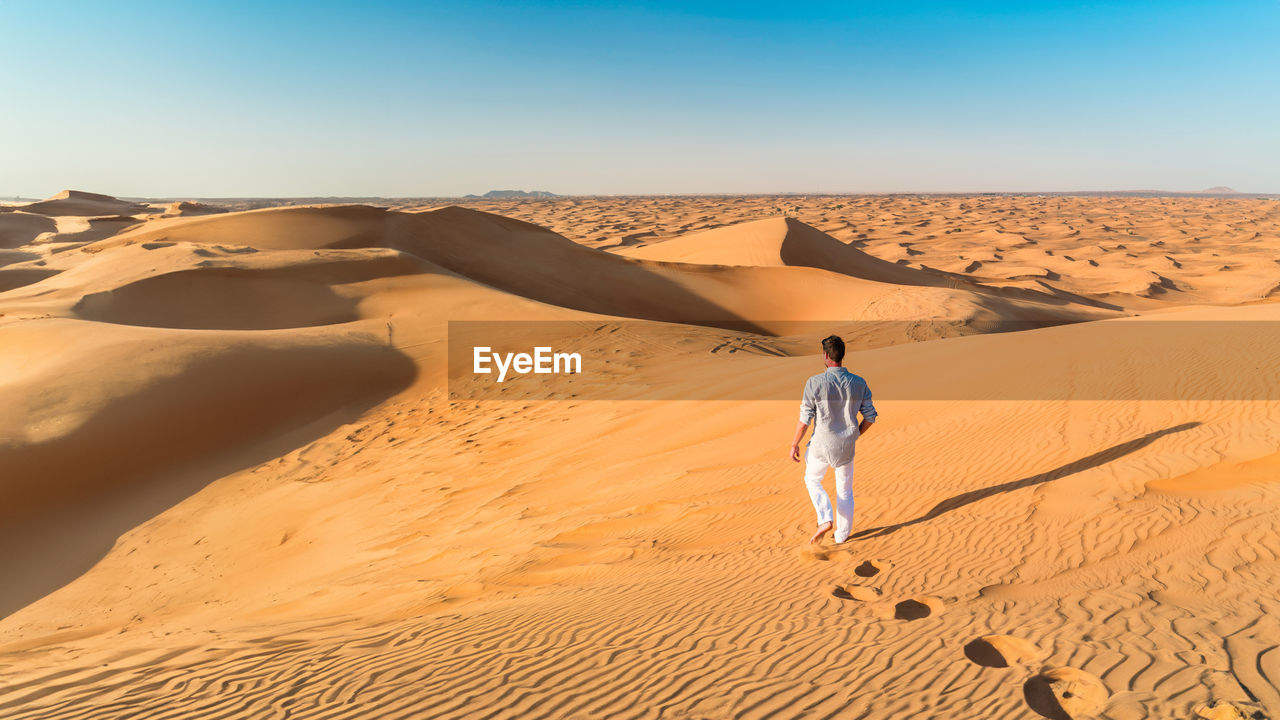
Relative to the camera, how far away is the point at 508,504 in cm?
688

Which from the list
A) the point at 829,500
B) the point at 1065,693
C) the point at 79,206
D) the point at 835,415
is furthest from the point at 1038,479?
the point at 79,206

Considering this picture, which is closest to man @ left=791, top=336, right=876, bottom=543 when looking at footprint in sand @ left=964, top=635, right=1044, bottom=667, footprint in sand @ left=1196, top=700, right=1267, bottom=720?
footprint in sand @ left=964, top=635, right=1044, bottom=667

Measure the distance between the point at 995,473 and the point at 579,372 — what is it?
764 cm

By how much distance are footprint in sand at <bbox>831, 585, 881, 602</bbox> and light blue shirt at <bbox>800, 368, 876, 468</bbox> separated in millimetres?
959

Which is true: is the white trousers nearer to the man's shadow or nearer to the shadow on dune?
the man's shadow

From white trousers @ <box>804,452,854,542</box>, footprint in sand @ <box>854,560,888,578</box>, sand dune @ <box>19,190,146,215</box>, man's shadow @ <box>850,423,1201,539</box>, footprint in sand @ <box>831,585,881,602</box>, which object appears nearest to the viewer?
footprint in sand @ <box>831,585,881,602</box>

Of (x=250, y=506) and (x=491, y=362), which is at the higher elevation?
(x=491, y=362)

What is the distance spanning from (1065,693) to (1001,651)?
1.30 feet

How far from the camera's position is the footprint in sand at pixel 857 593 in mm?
4195

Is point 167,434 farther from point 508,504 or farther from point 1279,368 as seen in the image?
point 1279,368

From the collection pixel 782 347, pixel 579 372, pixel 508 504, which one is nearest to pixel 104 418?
pixel 508 504

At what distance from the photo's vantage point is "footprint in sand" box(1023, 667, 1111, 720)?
288cm

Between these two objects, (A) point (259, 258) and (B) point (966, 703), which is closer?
(B) point (966, 703)

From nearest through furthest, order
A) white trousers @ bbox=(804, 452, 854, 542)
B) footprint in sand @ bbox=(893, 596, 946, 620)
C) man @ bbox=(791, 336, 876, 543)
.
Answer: footprint in sand @ bbox=(893, 596, 946, 620) < man @ bbox=(791, 336, 876, 543) < white trousers @ bbox=(804, 452, 854, 542)
